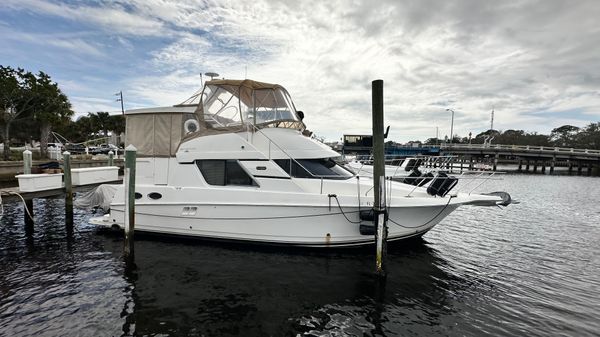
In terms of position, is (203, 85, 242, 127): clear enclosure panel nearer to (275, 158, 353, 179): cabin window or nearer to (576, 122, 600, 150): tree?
(275, 158, 353, 179): cabin window

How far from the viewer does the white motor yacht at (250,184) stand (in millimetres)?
7477

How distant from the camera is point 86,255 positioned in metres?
7.77

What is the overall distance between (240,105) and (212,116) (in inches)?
33.9

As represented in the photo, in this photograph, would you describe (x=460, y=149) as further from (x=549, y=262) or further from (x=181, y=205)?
(x=181, y=205)

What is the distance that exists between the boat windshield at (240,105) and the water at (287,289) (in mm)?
3528

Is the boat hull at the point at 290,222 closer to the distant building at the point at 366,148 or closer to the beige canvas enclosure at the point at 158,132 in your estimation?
the beige canvas enclosure at the point at 158,132

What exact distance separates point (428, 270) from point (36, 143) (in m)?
69.3

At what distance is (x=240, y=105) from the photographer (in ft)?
28.7

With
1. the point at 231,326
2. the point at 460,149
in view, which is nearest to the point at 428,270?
the point at 231,326

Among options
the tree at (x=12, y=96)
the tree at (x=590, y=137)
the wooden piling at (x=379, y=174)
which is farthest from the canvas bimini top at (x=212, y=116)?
the tree at (x=590, y=137)

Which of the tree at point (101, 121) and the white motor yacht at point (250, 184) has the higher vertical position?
the tree at point (101, 121)

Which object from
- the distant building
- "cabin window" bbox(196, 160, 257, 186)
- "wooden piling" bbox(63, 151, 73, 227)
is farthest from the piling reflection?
the distant building

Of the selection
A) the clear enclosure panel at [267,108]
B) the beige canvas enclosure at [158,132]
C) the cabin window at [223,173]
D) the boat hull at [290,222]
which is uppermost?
the clear enclosure panel at [267,108]

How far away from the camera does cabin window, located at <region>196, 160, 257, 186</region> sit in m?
8.21
